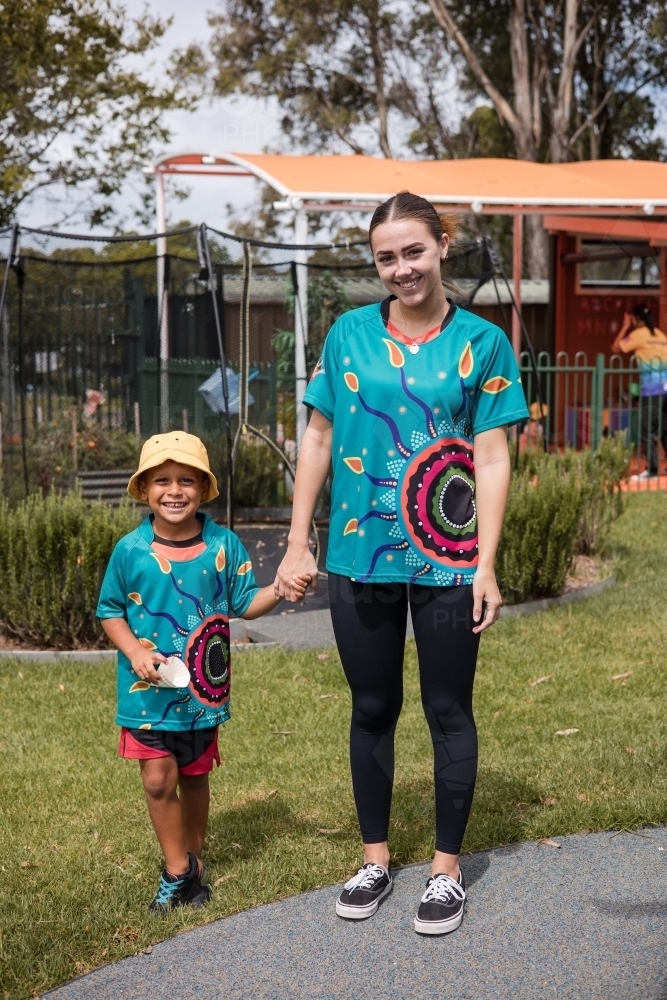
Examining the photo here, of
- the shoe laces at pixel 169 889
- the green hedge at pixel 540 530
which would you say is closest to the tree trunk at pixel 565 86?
the green hedge at pixel 540 530

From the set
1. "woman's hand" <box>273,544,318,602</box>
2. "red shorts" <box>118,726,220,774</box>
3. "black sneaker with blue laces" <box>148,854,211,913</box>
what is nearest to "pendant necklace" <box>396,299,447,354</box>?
"woman's hand" <box>273,544,318,602</box>

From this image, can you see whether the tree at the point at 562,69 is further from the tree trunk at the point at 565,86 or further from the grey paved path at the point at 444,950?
the grey paved path at the point at 444,950

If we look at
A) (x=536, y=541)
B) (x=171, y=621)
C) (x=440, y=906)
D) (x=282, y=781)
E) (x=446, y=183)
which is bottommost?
(x=282, y=781)

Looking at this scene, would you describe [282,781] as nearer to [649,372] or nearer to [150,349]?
[150,349]

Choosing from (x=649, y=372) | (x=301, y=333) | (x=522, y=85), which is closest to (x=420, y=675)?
(x=301, y=333)

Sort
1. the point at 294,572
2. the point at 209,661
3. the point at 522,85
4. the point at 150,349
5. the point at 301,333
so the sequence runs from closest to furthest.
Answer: the point at 294,572
the point at 209,661
the point at 301,333
the point at 150,349
the point at 522,85

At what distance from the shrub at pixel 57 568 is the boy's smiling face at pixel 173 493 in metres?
3.08

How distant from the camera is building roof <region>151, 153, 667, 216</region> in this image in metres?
12.7

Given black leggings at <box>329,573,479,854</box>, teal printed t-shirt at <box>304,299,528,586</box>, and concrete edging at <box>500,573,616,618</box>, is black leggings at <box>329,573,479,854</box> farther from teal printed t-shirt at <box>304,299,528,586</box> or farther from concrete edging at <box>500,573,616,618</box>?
concrete edging at <box>500,573,616,618</box>

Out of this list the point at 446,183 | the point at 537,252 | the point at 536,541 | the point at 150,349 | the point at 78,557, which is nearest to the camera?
the point at 78,557

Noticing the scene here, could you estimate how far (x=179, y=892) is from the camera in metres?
3.58

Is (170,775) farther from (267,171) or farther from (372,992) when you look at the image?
(267,171)

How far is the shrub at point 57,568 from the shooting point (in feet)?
21.4

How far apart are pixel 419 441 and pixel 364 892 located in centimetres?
128
